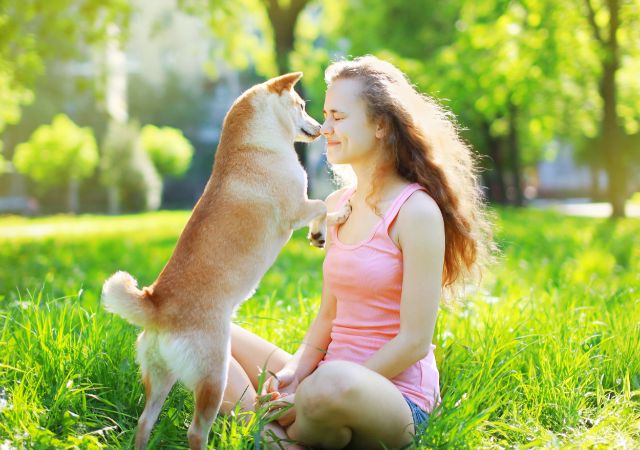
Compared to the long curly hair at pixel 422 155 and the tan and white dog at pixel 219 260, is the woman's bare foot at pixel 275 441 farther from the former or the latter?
the long curly hair at pixel 422 155

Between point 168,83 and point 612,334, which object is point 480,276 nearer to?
point 612,334

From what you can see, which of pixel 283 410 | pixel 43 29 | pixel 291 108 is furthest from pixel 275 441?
pixel 43 29

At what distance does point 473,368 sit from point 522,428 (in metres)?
0.37

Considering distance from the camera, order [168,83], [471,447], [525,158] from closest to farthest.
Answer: [471,447], [525,158], [168,83]

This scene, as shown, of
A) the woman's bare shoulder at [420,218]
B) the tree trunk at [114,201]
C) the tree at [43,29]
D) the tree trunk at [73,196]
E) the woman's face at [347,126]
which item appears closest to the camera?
the woman's bare shoulder at [420,218]

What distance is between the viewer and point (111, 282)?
234 cm

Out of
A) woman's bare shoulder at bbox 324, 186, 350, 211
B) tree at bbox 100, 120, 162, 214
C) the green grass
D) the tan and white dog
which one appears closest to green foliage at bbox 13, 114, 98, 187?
tree at bbox 100, 120, 162, 214

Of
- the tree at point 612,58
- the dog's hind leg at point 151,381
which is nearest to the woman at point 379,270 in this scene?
the dog's hind leg at point 151,381

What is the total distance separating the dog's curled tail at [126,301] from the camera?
7.61 ft

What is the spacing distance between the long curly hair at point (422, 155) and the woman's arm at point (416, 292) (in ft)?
0.70

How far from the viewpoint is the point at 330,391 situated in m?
2.29

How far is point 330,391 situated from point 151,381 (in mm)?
614

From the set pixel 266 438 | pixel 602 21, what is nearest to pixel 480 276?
pixel 266 438

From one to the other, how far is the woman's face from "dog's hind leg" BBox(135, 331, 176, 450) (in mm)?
1015
